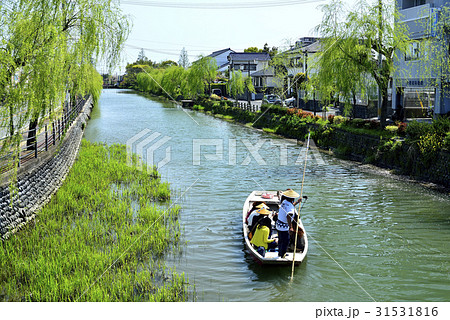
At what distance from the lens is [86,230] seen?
1214 centimetres

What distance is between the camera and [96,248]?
36.1ft

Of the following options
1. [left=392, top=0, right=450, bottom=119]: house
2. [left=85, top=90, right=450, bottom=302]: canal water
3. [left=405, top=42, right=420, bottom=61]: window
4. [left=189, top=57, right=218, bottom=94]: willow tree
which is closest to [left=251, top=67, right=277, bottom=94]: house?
[left=189, top=57, right=218, bottom=94]: willow tree

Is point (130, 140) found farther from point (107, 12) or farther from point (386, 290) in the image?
point (386, 290)

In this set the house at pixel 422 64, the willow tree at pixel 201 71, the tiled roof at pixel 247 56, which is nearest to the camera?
the house at pixel 422 64

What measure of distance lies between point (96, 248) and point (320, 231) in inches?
230

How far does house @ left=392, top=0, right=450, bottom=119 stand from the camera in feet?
74.7

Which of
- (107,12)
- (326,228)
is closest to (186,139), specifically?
(107,12)

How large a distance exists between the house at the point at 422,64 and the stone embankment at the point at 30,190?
1605 centimetres

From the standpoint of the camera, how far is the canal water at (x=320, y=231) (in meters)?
9.57

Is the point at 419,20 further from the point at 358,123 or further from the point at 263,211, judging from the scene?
the point at 263,211

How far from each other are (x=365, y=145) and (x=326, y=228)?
10.7 meters

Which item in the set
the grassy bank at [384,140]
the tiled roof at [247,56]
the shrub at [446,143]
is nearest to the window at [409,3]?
the grassy bank at [384,140]

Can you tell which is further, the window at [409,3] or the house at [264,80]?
the house at [264,80]

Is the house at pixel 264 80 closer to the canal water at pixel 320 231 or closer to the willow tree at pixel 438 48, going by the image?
the willow tree at pixel 438 48
